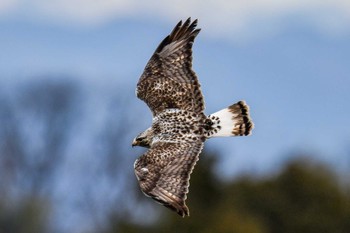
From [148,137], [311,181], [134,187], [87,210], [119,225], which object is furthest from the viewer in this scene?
[87,210]

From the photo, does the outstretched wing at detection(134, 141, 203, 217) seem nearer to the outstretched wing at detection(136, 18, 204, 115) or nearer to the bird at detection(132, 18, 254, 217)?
the bird at detection(132, 18, 254, 217)

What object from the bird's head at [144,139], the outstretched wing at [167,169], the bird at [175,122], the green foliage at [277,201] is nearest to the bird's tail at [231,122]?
the bird at [175,122]

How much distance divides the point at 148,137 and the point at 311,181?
24.2 meters

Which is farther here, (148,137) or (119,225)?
(119,225)

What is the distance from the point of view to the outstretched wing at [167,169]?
48.9 feet

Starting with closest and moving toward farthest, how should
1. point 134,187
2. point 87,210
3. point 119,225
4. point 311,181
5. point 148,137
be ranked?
point 148,137 → point 119,225 → point 311,181 → point 134,187 → point 87,210

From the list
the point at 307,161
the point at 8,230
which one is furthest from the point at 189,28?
the point at 8,230

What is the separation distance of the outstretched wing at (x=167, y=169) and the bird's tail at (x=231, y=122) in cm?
23

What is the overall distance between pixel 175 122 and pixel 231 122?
23.2 inches

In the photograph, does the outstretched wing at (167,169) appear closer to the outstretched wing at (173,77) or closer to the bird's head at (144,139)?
the bird's head at (144,139)

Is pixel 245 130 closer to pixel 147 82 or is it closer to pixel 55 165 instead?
pixel 147 82

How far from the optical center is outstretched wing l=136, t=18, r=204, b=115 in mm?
15945

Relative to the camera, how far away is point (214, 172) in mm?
36906

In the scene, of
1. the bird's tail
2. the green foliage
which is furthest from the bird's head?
the green foliage
